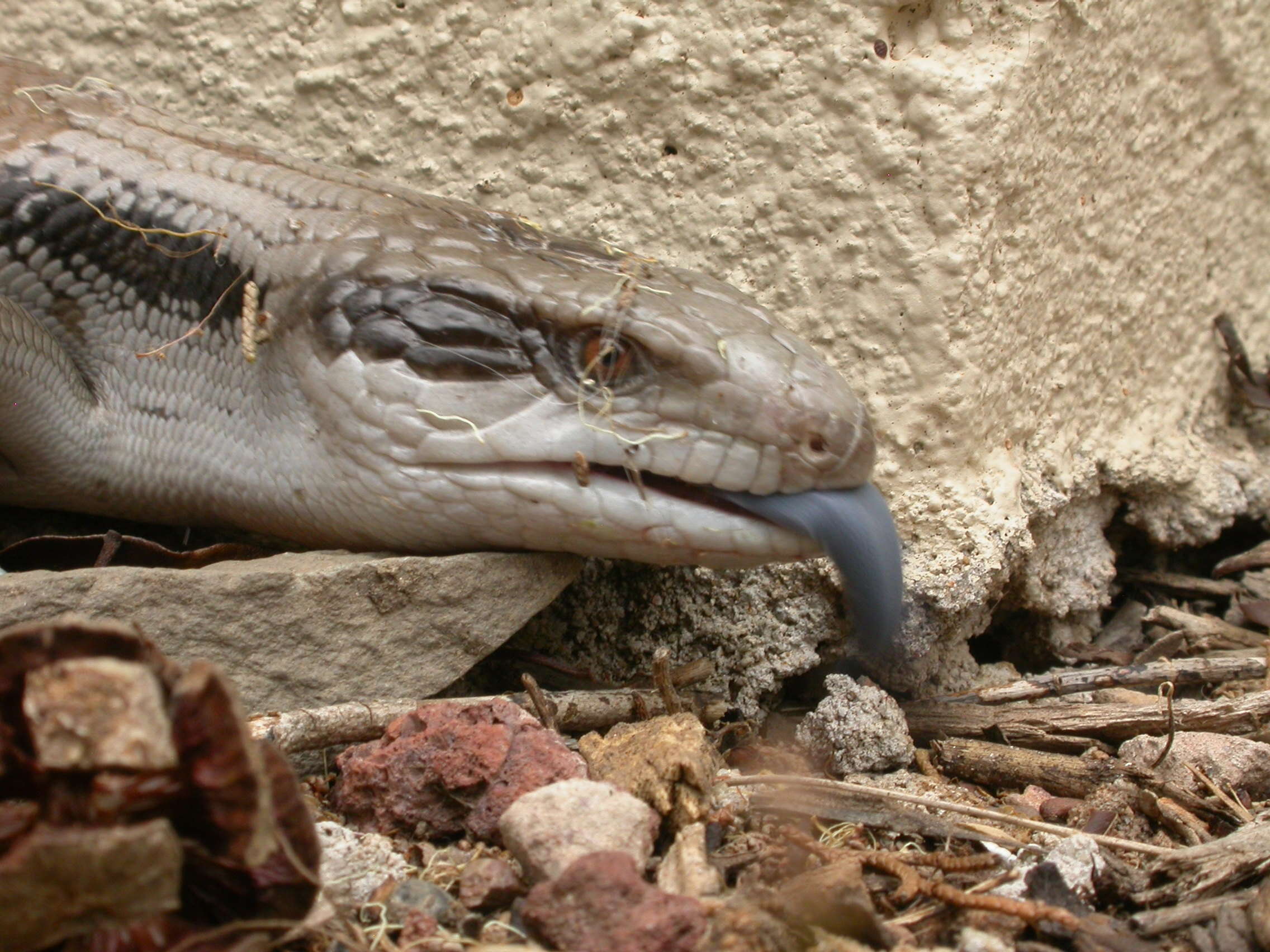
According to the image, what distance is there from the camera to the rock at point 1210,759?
89.4 inches

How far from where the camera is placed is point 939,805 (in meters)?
1.97

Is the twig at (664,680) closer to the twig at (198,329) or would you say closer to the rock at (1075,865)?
the rock at (1075,865)

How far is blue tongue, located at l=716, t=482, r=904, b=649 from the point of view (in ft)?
7.19

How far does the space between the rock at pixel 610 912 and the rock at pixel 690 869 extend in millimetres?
173

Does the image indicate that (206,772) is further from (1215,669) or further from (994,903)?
(1215,669)

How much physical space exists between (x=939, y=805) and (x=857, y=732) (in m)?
0.41

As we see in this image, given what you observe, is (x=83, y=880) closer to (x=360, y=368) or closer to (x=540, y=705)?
(x=540, y=705)

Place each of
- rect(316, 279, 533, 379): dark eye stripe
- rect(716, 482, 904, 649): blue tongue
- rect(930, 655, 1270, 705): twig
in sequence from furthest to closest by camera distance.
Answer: rect(930, 655, 1270, 705): twig, rect(316, 279, 533, 379): dark eye stripe, rect(716, 482, 904, 649): blue tongue

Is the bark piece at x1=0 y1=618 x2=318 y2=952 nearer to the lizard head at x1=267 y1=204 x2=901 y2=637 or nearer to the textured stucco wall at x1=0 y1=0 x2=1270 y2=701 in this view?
the lizard head at x1=267 y1=204 x2=901 y2=637

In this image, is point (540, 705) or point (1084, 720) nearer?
point (540, 705)

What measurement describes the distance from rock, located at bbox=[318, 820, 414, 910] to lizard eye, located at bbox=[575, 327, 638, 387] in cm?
94

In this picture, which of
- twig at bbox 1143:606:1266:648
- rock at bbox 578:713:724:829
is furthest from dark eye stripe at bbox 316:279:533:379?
twig at bbox 1143:606:1266:648

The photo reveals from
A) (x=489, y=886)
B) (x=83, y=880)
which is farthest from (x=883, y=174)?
(x=83, y=880)

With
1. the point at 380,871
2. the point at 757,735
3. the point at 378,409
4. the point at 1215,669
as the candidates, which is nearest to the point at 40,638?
the point at 380,871
